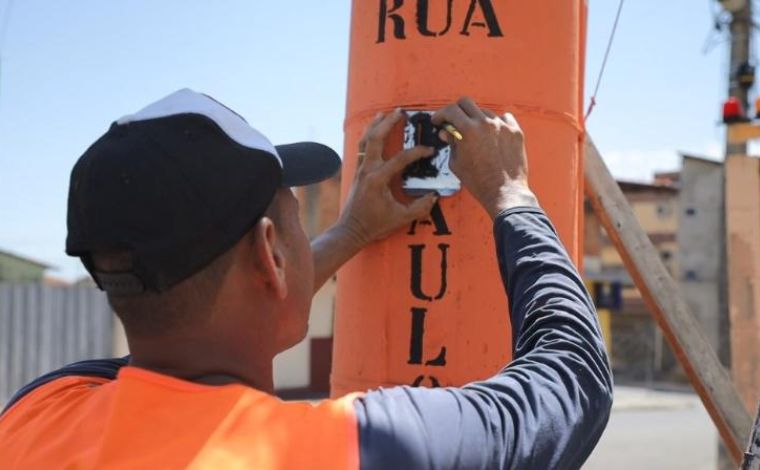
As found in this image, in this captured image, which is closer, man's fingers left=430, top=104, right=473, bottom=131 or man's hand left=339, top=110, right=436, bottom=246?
man's fingers left=430, top=104, right=473, bottom=131

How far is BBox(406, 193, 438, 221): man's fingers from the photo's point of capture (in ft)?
6.86

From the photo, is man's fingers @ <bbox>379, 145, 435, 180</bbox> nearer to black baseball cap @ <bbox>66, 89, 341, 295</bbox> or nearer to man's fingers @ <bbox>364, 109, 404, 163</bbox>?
man's fingers @ <bbox>364, 109, 404, 163</bbox>

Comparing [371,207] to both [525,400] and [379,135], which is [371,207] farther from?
[525,400]

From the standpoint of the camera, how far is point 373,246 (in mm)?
2193

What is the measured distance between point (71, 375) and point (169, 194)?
1.74ft

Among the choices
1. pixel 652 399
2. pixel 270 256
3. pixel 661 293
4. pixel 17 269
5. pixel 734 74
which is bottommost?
pixel 652 399

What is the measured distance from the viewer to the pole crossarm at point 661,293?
2.44 meters

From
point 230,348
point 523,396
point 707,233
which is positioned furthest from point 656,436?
point 230,348

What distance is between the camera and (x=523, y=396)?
4.26ft

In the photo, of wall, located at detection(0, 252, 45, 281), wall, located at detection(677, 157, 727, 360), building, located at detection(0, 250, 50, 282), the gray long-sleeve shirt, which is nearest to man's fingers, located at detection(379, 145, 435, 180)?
the gray long-sleeve shirt

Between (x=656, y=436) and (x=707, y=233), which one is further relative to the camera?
(x=656, y=436)

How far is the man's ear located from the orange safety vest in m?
0.19

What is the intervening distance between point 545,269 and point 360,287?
81cm

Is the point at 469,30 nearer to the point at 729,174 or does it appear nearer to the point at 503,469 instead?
the point at 503,469
